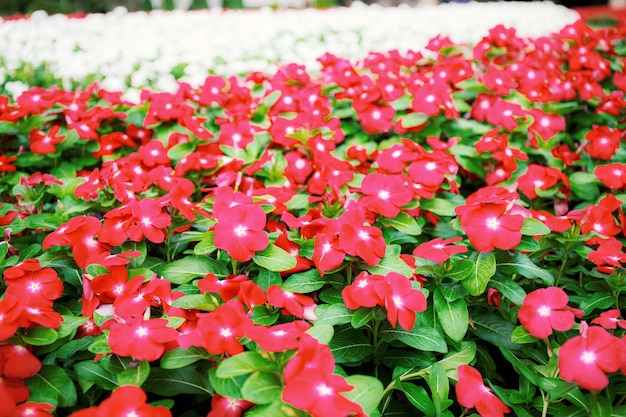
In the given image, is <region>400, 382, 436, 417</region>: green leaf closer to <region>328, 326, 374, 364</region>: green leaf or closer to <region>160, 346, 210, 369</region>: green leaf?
<region>328, 326, 374, 364</region>: green leaf

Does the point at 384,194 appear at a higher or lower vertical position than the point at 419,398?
higher

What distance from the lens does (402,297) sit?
1.12 metres

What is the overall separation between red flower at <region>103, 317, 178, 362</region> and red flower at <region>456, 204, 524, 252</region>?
2.38 ft

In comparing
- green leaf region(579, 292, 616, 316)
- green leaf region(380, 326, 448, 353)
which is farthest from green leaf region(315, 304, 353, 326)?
green leaf region(579, 292, 616, 316)

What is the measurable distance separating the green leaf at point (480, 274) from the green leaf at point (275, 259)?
1.38 ft

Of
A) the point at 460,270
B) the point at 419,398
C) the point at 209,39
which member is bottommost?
the point at 419,398

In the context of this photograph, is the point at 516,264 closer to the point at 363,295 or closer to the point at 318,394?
the point at 363,295

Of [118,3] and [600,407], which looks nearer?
[600,407]

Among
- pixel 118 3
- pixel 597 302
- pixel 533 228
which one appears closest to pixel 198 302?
pixel 533 228

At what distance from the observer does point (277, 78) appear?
273 cm

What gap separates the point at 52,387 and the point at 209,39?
17.0 feet

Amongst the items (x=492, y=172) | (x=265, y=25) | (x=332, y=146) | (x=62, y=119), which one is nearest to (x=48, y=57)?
(x=265, y=25)

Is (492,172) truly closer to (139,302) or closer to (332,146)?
(332,146)

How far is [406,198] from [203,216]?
589 millimetres
